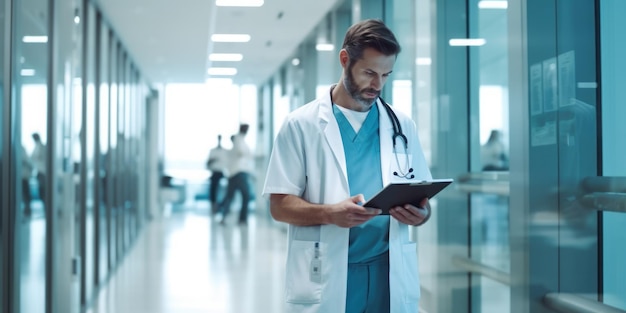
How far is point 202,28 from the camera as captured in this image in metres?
8.76

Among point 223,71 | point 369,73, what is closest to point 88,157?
point 369,73

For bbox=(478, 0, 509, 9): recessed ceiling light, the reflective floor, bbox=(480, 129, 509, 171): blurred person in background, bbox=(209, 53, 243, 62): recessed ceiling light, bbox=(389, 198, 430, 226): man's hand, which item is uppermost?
bbox=(209, 53, 243, 62): recessed ceiling light

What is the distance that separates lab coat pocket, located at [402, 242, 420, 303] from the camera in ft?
7.06

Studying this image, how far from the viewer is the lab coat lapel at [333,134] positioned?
2.19 metres

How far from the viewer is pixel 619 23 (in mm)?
2529

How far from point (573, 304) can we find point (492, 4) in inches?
65.9

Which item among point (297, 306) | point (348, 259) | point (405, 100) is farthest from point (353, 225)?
point (405, 100)

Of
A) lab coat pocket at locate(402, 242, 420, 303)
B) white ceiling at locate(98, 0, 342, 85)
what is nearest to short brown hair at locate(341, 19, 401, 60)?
lab coat pocket at locate(402, 242, 420, 303)

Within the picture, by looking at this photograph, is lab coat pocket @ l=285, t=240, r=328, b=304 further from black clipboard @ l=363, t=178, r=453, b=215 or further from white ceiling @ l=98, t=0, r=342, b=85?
white ceiling @ l=98, t=0, r=342, b=85

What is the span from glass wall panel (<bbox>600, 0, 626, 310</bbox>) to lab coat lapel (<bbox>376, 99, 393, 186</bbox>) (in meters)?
0.85

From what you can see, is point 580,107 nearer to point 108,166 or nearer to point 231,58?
point 108,166

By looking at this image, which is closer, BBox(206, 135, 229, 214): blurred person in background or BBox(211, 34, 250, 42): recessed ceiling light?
BBox(211, 34, 250, 42): recessed ceiling light

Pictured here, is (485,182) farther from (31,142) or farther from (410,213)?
(31,142)

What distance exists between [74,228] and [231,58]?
21.9 feet
